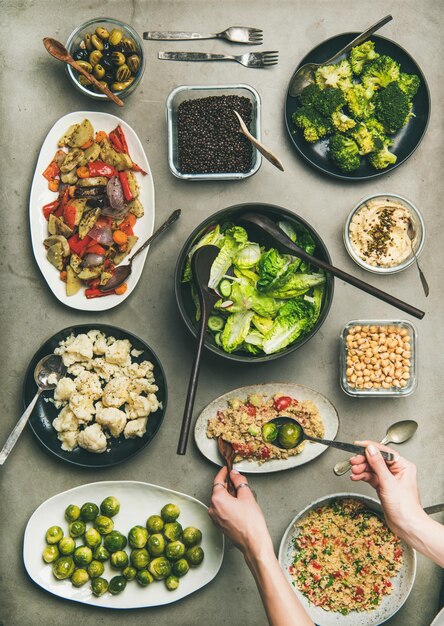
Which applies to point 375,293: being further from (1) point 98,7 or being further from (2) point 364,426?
(1) point 98,7

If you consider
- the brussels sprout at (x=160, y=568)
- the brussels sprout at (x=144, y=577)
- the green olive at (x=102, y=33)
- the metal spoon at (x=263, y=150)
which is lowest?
the brussels sprout at (x=144, y=577)

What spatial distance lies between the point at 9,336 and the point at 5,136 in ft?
3.50

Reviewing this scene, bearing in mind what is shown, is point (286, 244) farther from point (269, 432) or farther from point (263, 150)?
point (269, 432)

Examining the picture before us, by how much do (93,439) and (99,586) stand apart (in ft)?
2.53

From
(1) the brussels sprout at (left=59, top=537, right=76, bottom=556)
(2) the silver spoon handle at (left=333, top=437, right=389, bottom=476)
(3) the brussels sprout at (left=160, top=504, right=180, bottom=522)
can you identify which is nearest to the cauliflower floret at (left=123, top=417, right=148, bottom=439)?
(3) the brussels sprout at (left=160, top=504, right=180, bottom=522)

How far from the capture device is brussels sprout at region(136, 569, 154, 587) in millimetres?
3047

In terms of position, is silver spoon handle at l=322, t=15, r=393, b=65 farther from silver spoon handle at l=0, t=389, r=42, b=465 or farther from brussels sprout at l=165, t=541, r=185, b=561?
brussels sprout at l=165, t=541, r=185, b=561

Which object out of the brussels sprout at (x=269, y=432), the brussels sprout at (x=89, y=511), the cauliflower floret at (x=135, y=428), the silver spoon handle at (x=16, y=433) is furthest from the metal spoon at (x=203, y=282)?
the silver spoon handle at (x=16, y=433)

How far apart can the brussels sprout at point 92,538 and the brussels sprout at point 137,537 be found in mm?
160

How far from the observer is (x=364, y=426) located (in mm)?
3225

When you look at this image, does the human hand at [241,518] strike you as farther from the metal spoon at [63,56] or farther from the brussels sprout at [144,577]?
the metal spoon at [63,56]

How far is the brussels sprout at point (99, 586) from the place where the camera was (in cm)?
305

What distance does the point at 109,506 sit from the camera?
3.07m

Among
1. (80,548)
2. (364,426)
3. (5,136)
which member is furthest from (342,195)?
(80,548)
